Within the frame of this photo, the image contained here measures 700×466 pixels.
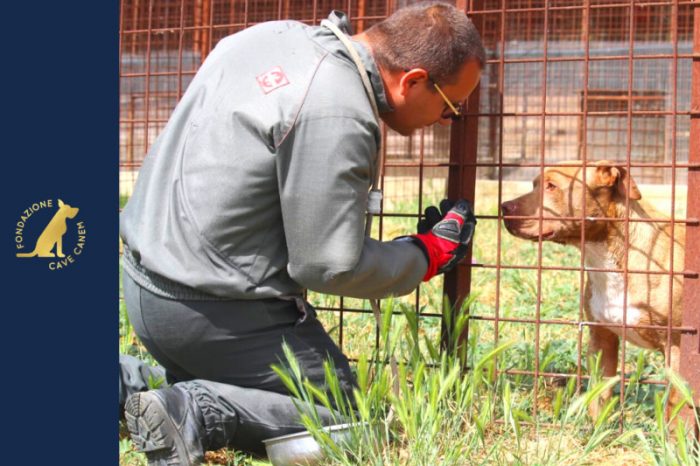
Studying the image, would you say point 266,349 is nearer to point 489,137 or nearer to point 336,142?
point 336,142

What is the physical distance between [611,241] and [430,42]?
204 cm

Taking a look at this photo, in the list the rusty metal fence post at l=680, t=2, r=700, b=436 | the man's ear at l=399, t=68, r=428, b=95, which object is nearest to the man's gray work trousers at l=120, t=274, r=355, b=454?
the man's ear at l=399, t=68, r=428, b=95

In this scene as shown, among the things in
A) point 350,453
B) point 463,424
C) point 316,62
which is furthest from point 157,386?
point 316,62

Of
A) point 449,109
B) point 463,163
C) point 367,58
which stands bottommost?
point 463,163

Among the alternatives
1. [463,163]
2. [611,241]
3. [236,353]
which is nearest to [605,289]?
[611,241]

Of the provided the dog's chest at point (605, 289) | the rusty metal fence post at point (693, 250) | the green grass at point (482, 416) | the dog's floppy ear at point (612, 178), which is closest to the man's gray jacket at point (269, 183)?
the green grass at point (482, 416)

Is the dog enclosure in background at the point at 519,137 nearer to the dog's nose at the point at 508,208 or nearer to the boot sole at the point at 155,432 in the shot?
the dog's nose at the point at 508,208

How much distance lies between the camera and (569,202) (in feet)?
15.6

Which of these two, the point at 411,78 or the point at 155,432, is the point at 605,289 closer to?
the point at 411,78

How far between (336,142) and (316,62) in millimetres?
Result: 323

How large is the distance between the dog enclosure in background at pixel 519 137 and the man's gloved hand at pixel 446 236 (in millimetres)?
242

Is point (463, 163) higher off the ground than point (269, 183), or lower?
higher
